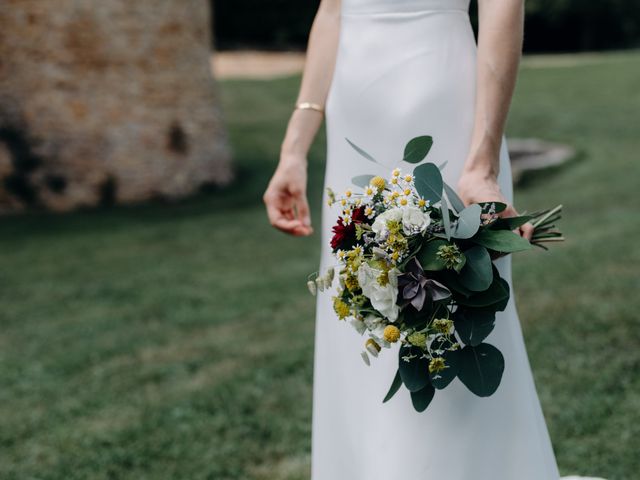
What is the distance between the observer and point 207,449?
3.54m

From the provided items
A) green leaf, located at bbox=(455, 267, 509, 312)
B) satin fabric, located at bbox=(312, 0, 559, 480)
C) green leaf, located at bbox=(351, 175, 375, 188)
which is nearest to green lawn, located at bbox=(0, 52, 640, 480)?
satin fabric, located at bbox=(312, 0, 559, 480)

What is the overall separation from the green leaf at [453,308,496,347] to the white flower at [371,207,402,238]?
250mm

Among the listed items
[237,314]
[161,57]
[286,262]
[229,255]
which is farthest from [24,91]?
[237,314]

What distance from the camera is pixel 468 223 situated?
1.65 metres

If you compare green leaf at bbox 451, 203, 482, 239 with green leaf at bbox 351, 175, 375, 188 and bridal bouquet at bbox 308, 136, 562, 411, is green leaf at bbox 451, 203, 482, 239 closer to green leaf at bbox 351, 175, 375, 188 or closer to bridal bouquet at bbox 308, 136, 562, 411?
bridal bouquet at bbox 308, 136, 562, 411

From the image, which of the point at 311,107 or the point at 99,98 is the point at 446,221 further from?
the point at 99,98

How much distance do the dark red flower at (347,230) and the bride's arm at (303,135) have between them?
1.78 feet

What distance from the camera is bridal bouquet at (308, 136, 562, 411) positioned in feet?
5.39

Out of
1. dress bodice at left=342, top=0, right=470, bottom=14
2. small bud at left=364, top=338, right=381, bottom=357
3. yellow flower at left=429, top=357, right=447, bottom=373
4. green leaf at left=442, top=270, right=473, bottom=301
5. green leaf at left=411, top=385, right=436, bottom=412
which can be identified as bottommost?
green leaf at left=411, top=385, right=436, bottom=412

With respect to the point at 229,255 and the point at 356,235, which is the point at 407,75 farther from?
the point at 229,255

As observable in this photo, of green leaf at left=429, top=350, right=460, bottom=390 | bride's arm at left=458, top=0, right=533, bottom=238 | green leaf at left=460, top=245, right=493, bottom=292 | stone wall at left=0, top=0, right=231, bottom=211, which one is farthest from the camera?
stone wall at left=0, top=0, right=231, bottom=211

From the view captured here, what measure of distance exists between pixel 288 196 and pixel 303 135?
182 mm

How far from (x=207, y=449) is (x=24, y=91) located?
8.78m

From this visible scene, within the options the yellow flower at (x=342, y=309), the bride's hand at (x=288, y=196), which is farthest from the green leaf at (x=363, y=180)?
the bride's hand at (x=288, y=196)
